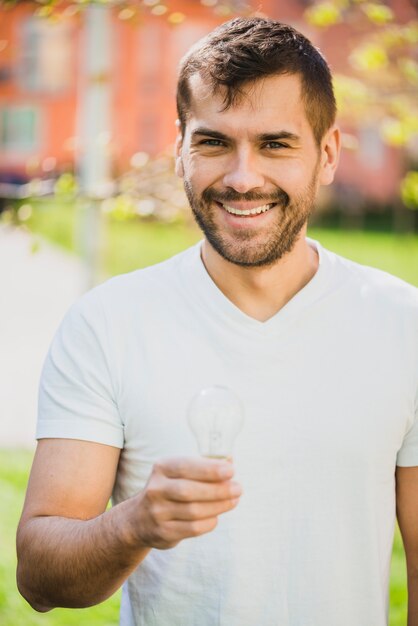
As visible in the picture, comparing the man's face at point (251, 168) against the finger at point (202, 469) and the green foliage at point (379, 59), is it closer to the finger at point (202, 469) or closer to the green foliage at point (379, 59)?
the finger at point (202, 469)

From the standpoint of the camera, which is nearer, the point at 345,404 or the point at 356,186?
the point at 345,404

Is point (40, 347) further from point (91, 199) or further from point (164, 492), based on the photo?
point (164, 492)

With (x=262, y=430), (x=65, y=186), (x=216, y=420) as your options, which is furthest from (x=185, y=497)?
(x=65, y=186)

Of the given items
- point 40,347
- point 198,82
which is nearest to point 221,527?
point 198,82

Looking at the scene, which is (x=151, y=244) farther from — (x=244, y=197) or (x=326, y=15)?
(x=244, y=197)

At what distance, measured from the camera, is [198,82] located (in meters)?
2.47

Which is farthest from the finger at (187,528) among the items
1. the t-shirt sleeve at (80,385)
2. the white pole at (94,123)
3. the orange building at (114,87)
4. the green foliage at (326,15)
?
the orange building at (114,87)

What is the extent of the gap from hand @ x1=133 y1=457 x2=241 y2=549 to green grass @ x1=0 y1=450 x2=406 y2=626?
262 cm

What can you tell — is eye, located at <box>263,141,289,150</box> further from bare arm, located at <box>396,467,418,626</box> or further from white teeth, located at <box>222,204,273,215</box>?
bare arm, located at <box>396,467,418,626</box>

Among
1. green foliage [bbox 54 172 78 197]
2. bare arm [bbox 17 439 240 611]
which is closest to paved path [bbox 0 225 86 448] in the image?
green foliage [bbox 54 172 78 197]

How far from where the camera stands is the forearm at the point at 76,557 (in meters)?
1.99

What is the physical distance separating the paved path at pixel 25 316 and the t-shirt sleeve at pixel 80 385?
168 cm

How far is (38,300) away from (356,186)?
1677cm

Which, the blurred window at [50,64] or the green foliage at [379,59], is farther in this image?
the blurred window at [50,64]
